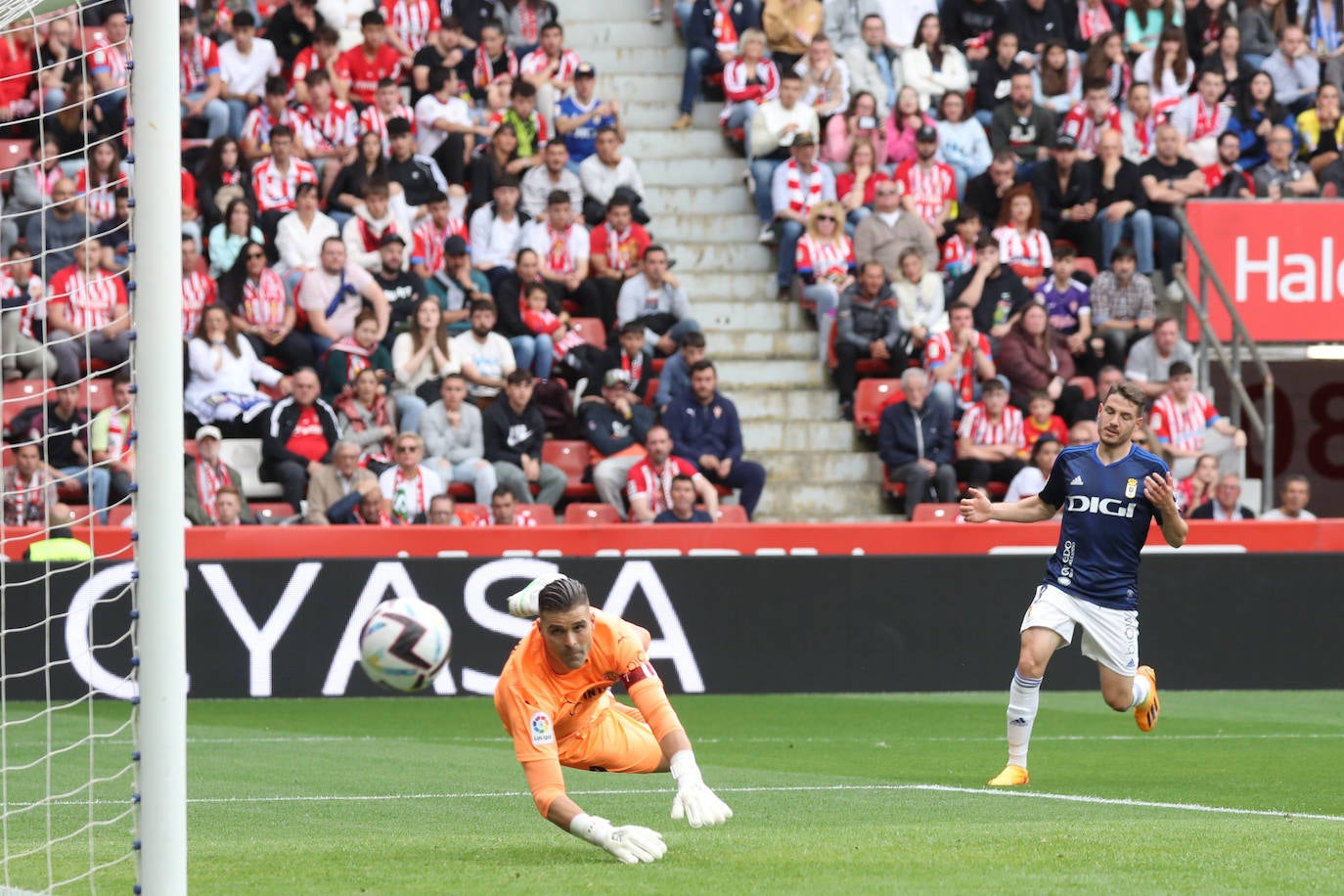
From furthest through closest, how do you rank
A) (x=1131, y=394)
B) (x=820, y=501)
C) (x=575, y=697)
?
(x=820, y=501) → (x=1131, y=394) → (x=575, y=697)

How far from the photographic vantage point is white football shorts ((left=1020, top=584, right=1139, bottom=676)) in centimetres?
1044

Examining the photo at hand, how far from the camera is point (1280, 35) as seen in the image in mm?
22906

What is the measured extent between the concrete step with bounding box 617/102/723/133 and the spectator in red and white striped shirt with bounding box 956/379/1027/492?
18.1 feet

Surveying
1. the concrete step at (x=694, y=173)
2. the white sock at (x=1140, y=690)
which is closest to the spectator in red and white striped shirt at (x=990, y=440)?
the concrete step at (x=694, y=173)

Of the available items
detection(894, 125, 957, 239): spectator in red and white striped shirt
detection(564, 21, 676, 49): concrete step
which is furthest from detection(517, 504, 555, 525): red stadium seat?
detection(564, 21, 676, 49): concrete step

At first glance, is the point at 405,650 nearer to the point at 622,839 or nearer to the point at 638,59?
the point at 622,839

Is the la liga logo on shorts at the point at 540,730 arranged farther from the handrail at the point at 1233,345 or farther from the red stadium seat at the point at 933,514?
the handrail at the point at 1233,345

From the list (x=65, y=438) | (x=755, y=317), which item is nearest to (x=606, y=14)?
(x=755, y=317)

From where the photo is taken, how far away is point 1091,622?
10.5 meters

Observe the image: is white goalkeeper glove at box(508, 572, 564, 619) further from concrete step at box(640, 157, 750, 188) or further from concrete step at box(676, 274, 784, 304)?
concrete step at box(640, 157, 750, 188)

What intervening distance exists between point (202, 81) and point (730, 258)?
5.70 metres

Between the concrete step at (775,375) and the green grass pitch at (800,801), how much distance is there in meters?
5.18

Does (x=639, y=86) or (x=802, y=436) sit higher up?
(x=639, y=86)

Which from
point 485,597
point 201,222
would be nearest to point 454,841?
point 485,597
